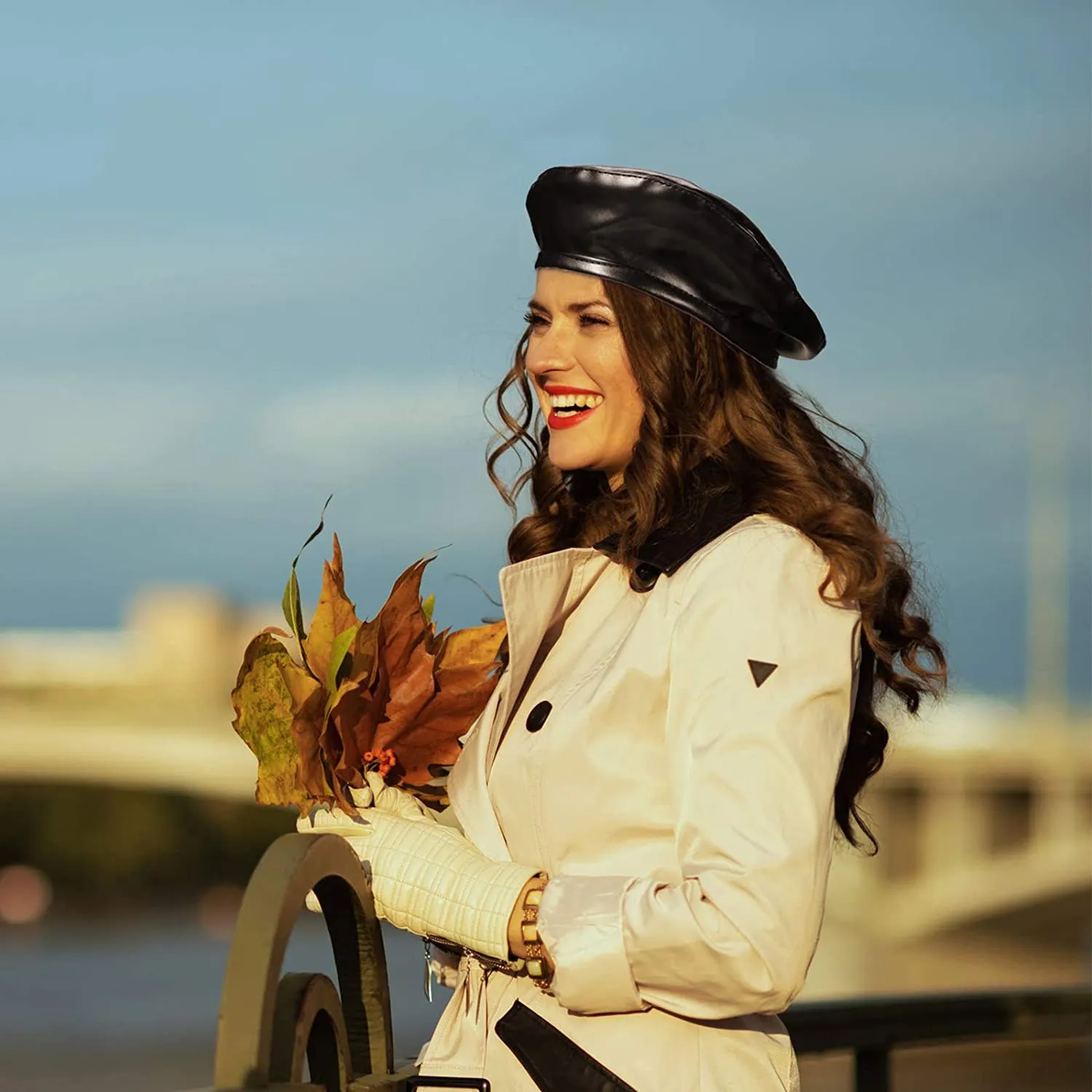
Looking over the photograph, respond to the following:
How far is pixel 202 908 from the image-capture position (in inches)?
1240

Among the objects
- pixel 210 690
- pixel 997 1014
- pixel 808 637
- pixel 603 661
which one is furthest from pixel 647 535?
pixel 210 690

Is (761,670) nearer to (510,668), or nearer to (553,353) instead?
(510,668)

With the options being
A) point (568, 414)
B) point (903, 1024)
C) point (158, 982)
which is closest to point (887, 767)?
point (158, 982)

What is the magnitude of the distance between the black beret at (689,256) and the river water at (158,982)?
15.7 m

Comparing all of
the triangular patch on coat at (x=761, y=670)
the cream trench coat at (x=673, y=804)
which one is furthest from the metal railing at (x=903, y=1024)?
the triangular patch on coat at (x=761, y=670)

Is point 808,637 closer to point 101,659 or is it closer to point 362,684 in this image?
point 362,684

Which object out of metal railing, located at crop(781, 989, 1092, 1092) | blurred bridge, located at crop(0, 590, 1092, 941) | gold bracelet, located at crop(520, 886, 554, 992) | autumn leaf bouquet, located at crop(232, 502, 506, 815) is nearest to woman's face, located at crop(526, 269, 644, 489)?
autumn leaf bouquet, located at crop(232, 502, 506, 815)

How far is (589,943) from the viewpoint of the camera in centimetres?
168

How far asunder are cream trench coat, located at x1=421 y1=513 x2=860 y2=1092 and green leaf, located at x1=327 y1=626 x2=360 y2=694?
7.6 inches

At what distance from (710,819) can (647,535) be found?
40cm

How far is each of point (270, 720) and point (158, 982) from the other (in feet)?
86.8

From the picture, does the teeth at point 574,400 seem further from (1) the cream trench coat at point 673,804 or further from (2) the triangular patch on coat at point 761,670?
(2) the triangular patch on coat at point 761,670

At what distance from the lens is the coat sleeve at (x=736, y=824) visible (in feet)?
5.35

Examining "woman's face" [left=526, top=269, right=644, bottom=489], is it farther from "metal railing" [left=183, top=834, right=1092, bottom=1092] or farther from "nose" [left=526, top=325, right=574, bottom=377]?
"metal railing" [left=183, top=834, right=1092, bottom=1092]
